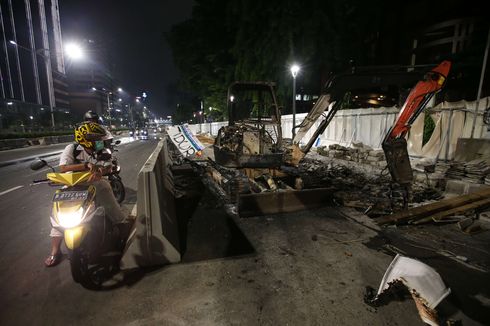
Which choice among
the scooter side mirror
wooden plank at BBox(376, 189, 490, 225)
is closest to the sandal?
the scooter side mirror

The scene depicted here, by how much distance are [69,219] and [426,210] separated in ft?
21.0

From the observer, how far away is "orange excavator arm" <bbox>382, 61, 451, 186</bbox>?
563cm

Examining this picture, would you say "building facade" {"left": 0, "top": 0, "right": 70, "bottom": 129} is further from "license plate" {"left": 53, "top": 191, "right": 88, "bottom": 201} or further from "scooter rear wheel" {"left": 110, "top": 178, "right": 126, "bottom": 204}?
"license plate" {"left": 53, "top": 191, "right": 88, "bottom": 201}

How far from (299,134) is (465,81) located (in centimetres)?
1461

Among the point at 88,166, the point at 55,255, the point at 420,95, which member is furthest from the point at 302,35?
the point at 55,255

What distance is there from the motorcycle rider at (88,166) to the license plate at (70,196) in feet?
1.05

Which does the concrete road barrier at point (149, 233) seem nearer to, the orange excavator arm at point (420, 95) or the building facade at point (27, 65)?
the orange excavator arm at point (420, 95)

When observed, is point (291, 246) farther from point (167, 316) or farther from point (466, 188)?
point (466, 188)

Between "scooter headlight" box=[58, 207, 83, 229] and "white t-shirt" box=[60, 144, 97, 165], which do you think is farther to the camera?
"white t-shirt" box=[60, 144, 97, 165]

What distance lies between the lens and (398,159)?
5.77 m

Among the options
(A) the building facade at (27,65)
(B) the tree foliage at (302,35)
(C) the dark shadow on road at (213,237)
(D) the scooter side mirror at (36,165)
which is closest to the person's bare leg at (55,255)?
(D) the scooter side mirror at (36,165)

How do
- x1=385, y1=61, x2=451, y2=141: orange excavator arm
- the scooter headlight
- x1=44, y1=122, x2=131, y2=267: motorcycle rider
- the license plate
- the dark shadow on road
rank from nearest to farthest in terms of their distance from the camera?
the scooter headlight → the license plate → x1=44, y1=122, x2=131, y2=267: motorcycle rider → the dark shadow on road → x1=385, y1=61, x2=451, y2=141: orange excavator arm

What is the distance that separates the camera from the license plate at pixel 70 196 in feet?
10.0

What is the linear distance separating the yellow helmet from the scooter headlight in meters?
1.22
